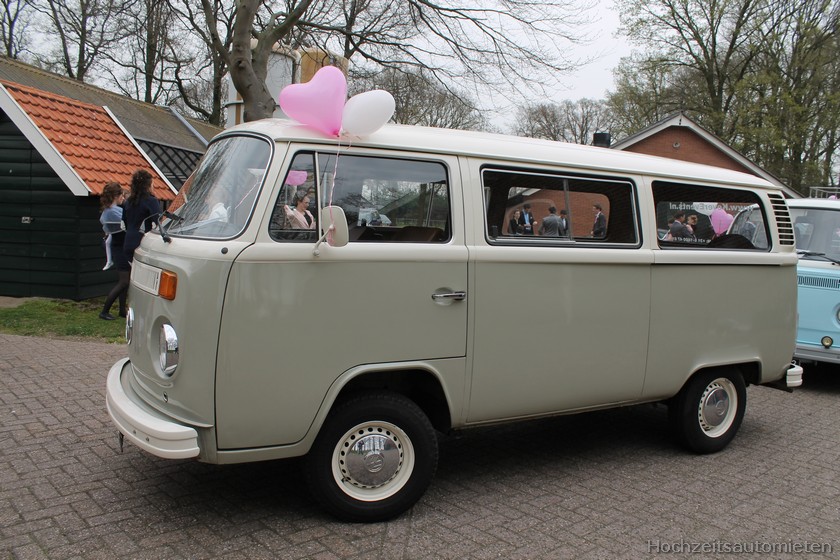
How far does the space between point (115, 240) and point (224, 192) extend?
5.97 metres

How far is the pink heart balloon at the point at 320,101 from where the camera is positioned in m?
3.71

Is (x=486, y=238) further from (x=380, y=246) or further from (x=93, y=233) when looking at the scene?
(x=93, y=233)

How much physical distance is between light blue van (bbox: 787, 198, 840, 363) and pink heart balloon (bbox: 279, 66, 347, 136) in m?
6.13

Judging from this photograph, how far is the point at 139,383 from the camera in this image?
159 inches

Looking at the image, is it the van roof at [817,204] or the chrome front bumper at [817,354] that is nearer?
the chrome front bumper at [817,354]

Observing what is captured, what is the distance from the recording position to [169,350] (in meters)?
3.59

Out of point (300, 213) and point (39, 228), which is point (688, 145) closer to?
point (39, 228)

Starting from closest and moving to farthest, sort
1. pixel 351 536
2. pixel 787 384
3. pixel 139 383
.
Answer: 1. pixel 351 536
2. pixel 139 383
3. pixel 787 384

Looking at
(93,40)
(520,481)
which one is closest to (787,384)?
(520,481)

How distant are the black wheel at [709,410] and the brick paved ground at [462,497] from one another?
15cm

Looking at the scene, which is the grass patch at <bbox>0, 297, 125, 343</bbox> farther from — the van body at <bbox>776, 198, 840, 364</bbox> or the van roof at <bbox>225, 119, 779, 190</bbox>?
the van body at <bbox>776, 198, 840, 364</bbox>

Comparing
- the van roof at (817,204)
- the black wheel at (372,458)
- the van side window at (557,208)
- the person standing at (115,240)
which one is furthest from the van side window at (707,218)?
the person standing at (115,240)

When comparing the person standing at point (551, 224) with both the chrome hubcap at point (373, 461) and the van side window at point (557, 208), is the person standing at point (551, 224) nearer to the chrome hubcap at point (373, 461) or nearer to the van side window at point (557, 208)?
the van side window at point (557, 208)

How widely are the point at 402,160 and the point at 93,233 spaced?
26.6 feet
